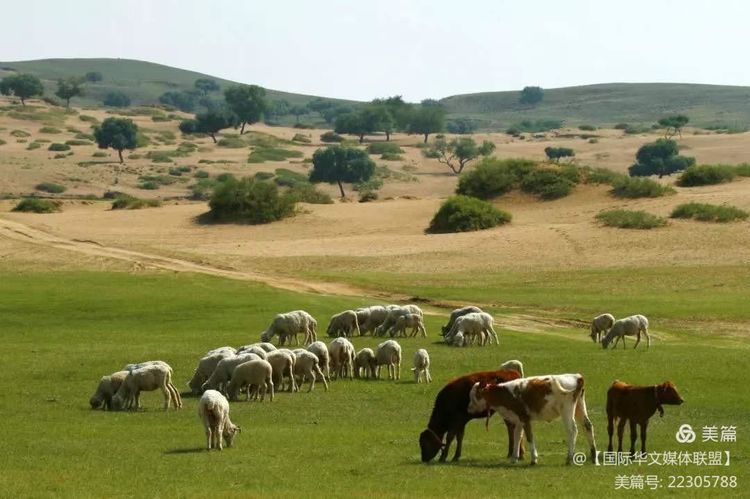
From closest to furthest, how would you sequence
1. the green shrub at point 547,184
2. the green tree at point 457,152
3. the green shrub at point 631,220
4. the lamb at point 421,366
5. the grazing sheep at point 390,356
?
the lamb at point 421,366
the grazing sheep at point 390,356
the green shrub at point 631,220
the green shrub at point 547,184
the green tree at point 457,152

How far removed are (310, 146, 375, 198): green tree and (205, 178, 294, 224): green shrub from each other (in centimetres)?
3905

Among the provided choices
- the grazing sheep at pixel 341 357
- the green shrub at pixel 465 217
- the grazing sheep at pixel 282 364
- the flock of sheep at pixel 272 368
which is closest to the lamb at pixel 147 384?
the flock of sheep at pixel 272 368

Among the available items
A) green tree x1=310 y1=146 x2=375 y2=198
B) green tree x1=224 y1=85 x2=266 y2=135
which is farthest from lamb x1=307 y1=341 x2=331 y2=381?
green tree x1=224 y1=85 x2=266 y2=135

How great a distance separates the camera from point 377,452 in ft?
70.4

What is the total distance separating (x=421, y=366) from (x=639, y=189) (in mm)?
54818

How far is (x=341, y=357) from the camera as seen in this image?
31.9 metres

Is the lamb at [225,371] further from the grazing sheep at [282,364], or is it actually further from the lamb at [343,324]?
the lamb at [343,324]

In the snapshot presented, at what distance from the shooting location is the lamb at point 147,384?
26.9m

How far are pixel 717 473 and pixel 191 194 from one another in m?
103

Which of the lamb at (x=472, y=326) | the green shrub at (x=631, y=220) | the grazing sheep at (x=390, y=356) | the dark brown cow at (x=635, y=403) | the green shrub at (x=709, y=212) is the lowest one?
the green shrub at (x=631, y=220)

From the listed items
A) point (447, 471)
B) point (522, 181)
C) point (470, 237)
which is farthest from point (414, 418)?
point (522, 181)

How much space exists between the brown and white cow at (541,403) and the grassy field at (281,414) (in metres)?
0.52

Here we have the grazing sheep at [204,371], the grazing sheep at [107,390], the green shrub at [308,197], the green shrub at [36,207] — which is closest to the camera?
the grazing sheep at [107,390]

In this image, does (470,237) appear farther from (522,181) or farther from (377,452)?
(377,452)
